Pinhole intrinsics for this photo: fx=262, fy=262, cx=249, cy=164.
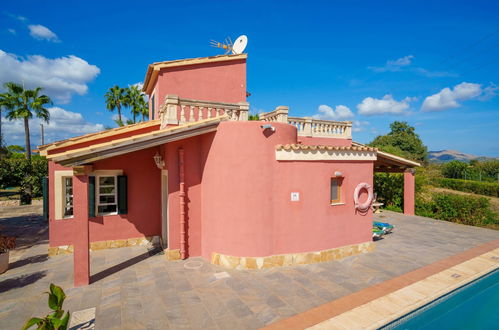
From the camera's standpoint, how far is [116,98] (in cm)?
3120

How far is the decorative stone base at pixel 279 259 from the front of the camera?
8.07 meters

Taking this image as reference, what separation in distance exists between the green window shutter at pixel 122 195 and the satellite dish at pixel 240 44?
29.0 feet

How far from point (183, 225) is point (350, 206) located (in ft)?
19.2

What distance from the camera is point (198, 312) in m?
5.77

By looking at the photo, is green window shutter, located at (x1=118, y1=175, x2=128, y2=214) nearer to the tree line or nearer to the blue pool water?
the blue pool water

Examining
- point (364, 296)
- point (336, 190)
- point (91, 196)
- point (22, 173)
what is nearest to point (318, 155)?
point (336, 190)

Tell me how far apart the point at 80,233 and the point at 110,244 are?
3.57 metres

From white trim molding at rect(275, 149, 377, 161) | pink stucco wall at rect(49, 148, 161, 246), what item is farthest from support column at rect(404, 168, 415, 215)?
pink stucco wall at rect(49, 148, 161, 246)

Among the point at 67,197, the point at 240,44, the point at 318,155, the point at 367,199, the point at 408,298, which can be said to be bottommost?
the point at 408,298

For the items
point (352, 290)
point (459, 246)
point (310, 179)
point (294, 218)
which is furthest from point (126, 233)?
point (459, 246)

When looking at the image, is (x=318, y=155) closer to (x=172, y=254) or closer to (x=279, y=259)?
(x=279, y=259)

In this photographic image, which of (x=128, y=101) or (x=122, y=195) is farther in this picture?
Result: (x=128, y=101)

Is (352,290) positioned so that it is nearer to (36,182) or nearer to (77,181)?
(77,181)

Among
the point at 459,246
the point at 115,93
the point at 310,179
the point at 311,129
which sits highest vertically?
the point at 115,93
